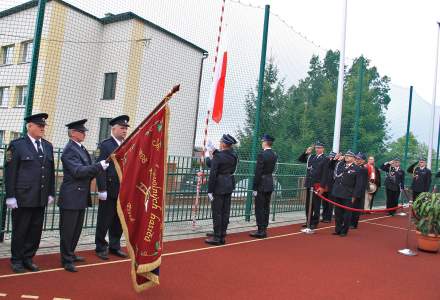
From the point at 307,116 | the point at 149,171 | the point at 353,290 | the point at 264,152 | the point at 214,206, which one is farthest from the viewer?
the point at 307,116

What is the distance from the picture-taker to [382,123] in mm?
18781

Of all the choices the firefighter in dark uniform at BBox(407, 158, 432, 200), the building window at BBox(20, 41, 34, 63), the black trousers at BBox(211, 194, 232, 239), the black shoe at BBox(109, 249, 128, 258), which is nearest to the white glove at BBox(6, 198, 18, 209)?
the black shoe at BBox(109, 249, 128, 258)

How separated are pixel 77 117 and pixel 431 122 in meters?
13.9

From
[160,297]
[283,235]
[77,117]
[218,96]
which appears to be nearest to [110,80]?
[77,117]

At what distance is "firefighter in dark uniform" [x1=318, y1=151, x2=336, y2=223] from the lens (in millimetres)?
8659

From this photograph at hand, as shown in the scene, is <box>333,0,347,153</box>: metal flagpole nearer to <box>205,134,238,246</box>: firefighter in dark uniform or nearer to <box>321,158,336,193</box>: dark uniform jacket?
<box>321,158,336,193</box>: dark uniform jacket

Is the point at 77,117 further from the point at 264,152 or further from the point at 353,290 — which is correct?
the point at 353,290

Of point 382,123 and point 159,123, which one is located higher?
point 382,123

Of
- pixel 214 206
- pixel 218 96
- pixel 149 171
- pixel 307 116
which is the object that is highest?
pixel 307 116

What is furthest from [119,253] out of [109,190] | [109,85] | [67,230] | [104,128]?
[109,85]

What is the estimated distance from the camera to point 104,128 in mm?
9242

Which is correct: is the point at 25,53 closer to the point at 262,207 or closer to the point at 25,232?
the point at 25,232

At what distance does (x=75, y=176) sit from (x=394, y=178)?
1029 centimetres

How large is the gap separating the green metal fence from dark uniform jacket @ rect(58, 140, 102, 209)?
1.32 m
